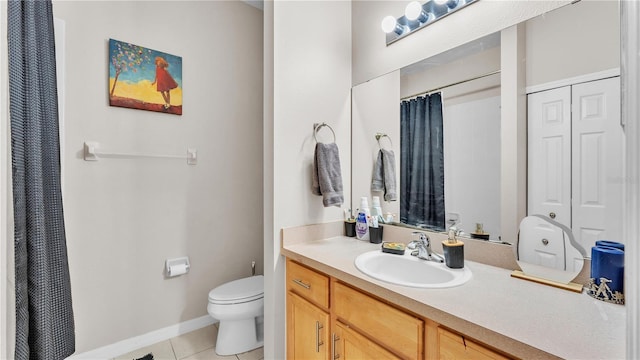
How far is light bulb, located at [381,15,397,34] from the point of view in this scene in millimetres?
1545

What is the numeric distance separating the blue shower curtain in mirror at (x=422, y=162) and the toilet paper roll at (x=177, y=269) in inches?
61.7

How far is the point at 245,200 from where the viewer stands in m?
2.38

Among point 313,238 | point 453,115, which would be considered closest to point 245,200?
point 313,238

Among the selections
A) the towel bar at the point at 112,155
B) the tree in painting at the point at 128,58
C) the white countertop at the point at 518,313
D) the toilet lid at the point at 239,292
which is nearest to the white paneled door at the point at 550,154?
the white countertop at the point at 518,313

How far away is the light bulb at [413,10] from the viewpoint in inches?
56.5

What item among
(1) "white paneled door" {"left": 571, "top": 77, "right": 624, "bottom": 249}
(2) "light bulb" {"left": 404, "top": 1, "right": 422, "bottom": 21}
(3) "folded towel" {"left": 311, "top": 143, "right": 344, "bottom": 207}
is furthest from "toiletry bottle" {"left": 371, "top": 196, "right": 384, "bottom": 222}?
(2) "light bulb" {"left": 404, "top": 1, "right": 422, "bottom": 21}

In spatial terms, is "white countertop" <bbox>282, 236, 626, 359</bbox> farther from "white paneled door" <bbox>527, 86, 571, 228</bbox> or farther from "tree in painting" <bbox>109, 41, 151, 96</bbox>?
"tree in painting" <bbox>109, 41, 151, 96</bbox>

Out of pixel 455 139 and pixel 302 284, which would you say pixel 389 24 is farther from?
pixel 302 284

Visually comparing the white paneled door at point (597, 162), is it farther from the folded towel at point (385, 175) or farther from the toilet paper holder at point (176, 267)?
the toilet paper holder at point (176, 267)

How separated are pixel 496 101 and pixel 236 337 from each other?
2005mm

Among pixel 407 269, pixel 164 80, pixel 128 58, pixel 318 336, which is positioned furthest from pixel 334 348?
pixel 128 58

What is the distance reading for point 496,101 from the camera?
1193mm

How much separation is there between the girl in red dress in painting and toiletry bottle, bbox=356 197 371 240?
1.54m

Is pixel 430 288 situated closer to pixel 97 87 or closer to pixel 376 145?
pixel 376 145
